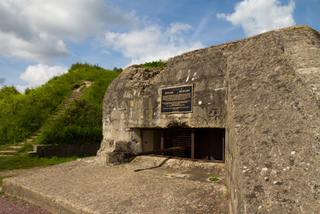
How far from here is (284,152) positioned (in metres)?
1.89

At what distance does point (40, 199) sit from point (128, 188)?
1624 mm

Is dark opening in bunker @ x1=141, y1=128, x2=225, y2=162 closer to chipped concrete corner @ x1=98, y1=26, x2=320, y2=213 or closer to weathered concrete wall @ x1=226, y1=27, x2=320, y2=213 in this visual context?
chipped concrete corner @ x1=98, y1=26, x2=320, y2=213

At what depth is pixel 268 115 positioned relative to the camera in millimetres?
2221

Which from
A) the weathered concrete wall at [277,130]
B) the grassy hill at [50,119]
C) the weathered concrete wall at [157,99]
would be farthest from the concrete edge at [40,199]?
the grassy hill at [50,119]

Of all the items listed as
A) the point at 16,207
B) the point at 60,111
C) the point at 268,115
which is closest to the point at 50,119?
the point at 60,111

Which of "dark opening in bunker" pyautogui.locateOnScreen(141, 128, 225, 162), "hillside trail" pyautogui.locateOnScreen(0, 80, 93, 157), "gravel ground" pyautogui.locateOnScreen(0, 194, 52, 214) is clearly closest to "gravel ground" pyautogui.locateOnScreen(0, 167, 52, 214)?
"gravel ground" pyautogui.locateOnScreen(0, 194, 52, 214)

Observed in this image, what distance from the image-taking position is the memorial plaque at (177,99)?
480cm

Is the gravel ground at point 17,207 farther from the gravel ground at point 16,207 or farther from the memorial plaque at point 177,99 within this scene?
the memorial plaque at point 177,99

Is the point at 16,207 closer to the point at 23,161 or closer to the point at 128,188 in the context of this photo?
the point at 128,188

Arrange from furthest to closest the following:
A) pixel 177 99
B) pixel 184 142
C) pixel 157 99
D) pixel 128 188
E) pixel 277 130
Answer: pixel 184 142
pixel 157 99
pixel 177 99
pixel 128 188
pixel 277 130

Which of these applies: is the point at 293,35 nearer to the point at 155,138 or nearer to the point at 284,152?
the point at 284,152

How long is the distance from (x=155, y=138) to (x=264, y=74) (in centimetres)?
435

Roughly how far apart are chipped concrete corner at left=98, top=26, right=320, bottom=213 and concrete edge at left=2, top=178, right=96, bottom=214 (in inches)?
86.6

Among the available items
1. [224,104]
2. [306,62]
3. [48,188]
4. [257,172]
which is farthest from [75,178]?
[306,62]
